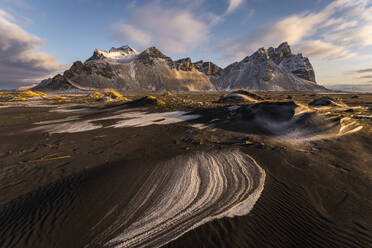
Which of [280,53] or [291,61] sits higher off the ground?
[280,53]

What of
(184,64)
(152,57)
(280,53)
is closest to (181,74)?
(184,64)

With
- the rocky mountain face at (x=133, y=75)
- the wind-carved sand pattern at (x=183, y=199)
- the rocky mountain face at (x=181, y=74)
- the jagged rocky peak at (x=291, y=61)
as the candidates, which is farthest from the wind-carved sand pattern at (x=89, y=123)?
the jagged rocky peak at (x=291, y=61)

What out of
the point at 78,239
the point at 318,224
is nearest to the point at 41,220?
the point at 78,239

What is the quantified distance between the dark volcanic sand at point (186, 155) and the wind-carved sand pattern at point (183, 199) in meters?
0.17

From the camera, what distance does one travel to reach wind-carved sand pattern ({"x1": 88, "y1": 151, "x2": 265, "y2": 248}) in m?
2.86

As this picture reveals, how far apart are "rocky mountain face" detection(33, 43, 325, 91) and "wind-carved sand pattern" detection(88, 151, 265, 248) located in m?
142

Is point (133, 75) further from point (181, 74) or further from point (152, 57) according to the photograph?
point (181, 74)

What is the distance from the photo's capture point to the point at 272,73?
158500 millimetres

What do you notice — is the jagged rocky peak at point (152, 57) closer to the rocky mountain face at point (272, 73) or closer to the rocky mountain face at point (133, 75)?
the rocky mountain face at point (133, 75)

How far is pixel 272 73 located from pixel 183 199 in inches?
7386

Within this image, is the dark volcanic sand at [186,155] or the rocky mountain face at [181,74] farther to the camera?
the rocky mountain face at [181,74]

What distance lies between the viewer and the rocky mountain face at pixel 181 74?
13450 centimetres

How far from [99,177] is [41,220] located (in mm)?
1618

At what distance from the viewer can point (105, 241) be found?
107 inches
